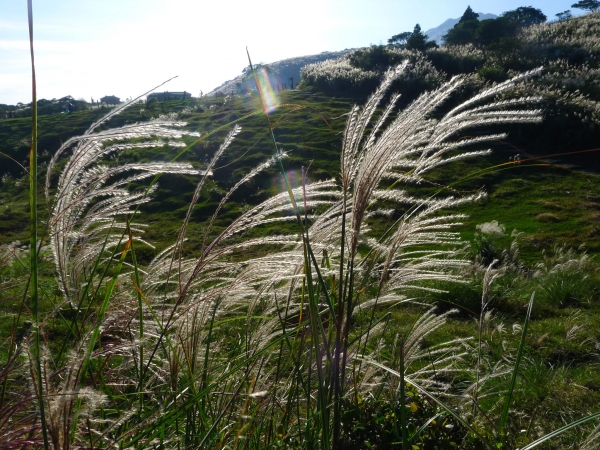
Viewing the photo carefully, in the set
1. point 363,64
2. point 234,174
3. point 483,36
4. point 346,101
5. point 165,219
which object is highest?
point 483,36

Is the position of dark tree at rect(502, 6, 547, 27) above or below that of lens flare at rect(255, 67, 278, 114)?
above

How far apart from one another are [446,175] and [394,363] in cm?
2073

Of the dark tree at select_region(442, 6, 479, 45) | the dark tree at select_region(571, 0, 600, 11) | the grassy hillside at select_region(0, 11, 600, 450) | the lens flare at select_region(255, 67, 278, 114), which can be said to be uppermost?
the dark tree at select_region(571, 0, 600, 11)

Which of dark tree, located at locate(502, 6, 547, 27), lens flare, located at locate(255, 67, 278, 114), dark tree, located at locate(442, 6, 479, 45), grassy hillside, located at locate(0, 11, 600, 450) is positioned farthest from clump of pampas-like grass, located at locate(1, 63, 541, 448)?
dark tree, located at locate(502, 6, 547, 27)

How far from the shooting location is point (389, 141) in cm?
137

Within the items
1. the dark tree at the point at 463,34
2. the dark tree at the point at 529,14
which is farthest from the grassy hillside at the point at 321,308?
the dark tree at the point at 529,14

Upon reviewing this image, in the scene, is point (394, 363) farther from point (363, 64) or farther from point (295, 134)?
point (363, 64)

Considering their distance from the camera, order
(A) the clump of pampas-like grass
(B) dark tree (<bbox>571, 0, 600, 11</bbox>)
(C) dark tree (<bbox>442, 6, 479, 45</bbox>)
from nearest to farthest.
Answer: (A) the clump of pampas-like grass
(C) dark tree (<bbox>442, 6, 479, 45</bbox>)
(B) dark tree (<bbox>571, 0, 600, 11</bbox>)

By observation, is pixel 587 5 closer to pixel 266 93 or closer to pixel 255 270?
pixel 266 93

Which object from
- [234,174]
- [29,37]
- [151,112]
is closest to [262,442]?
[29,37]

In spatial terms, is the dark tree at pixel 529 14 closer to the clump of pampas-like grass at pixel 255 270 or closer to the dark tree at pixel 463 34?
the dark tree at pixel 463 34

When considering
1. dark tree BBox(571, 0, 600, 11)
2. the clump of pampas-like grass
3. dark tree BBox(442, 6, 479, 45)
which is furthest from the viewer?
dark tree BBox(571, 0, 600, 11)

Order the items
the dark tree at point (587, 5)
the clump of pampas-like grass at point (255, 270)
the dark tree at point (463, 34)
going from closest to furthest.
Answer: the clump of pampas-like grass at point (255, 270) → the dark tree at point (463, 34) → the dark tree at point (587, 5)

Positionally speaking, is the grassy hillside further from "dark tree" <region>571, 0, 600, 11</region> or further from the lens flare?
"dark tree" <region>571, 0, 600, 11</region>
